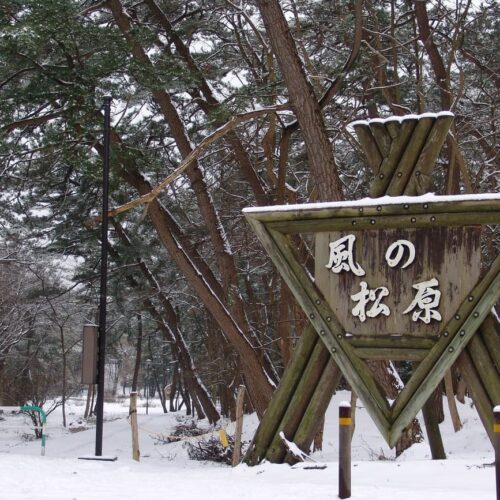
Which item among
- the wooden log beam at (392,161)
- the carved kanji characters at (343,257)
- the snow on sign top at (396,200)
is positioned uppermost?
the wooden log beam at (392,161)

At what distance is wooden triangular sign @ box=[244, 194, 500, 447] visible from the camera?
686 centimetres

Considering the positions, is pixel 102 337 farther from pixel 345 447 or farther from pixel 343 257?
pixel 345 447

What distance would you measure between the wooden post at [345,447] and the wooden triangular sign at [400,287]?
125 cm

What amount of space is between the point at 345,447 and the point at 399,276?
181 centimetres

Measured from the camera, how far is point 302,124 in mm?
11172

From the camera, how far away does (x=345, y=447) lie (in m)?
5.94

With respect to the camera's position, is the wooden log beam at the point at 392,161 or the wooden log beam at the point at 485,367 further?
the wooden log beam at the point at 392,161

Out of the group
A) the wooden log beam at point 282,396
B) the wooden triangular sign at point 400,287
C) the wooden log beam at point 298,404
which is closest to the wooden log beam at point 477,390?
the wooden triangular sign at point 400,287

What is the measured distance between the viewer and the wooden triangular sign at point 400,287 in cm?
686

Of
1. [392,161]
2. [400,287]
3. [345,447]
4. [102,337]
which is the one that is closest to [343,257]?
[400,287]

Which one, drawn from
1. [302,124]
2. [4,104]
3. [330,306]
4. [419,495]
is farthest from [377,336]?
[4,104]

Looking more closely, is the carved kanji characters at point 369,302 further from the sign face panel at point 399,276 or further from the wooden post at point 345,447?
the wooden post at point 345,447

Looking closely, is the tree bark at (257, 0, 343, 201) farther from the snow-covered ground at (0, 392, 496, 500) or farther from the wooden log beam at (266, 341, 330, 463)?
the snow-covered ground at (0, 392, 496, 500)

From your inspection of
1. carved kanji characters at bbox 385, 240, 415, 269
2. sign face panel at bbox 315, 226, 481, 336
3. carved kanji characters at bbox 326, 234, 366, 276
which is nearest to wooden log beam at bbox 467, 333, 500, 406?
sign face panel at bbox 315, 226, 481, 336
